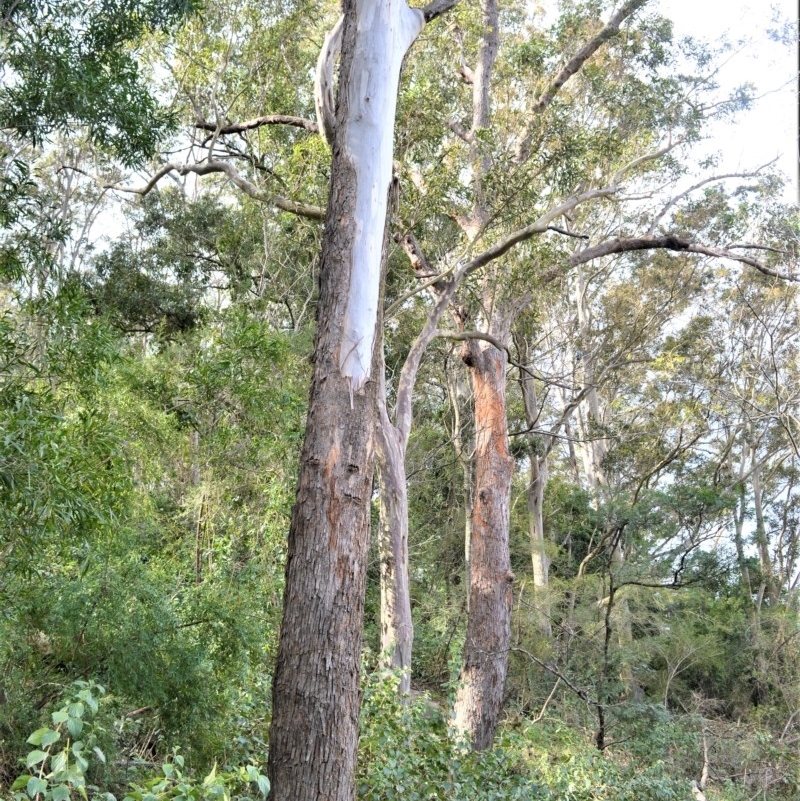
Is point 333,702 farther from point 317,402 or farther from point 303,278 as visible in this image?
point 303,278

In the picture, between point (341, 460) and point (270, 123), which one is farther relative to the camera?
point (270, 123)

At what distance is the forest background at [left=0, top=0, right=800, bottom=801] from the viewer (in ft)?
15.5

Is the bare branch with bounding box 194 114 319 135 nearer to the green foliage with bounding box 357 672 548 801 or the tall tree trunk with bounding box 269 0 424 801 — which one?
the tall tree trunk with bounding box 269 0 424 801

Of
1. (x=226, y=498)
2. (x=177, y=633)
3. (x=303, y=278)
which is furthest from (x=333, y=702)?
(x=303, y=278)

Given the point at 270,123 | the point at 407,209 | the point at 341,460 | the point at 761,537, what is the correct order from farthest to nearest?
1. the point at 761,537
2. the point at 270,123
3. the point at 407,209
4. the point at 341,460

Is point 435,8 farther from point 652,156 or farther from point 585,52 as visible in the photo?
point 652,156

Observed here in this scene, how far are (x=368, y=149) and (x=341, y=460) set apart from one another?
169 cm

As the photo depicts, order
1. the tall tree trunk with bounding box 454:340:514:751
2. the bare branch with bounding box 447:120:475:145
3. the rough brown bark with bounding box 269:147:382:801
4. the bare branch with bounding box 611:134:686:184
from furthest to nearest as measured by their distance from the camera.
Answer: the bare branch with bounding box 611:134:686:184 < the bare branch with bounding box 447:120:475:145 < the tall tree trunk with bounding box 454:340:514:751 < the rough brown bark with bounding box 269:147:382:801

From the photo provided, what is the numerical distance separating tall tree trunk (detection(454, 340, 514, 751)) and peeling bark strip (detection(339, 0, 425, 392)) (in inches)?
186

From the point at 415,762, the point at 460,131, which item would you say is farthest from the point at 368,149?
the point at 460,131

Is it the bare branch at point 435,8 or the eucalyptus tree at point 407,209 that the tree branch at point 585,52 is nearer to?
the eucalyptus tree at point 407,209

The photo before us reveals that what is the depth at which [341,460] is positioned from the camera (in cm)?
384

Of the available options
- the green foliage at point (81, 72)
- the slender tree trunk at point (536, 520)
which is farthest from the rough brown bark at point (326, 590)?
the slender tree trunk at point (536, 520)

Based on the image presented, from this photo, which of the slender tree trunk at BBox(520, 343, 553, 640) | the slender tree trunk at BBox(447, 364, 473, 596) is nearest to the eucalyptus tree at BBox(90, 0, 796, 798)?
the slender tree trunk at BBox(520, 343, 553, 640)
